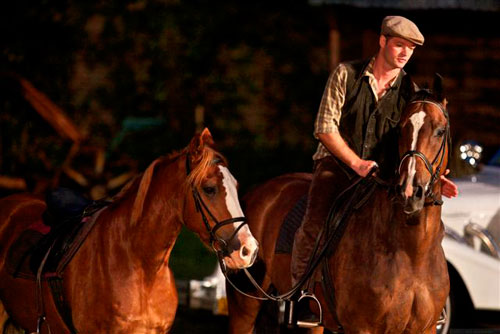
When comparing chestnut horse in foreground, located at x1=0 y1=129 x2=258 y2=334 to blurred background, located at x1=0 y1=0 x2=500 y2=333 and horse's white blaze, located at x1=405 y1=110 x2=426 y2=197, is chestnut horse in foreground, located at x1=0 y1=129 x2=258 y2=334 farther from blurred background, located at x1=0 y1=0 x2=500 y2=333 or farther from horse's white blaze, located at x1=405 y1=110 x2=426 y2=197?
blurred background, located at x1=0 y1=0 x2=500 y2=333

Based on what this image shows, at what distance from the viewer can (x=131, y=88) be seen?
62.4ft

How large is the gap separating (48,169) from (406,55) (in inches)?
443

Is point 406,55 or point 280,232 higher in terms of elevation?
point 406,55

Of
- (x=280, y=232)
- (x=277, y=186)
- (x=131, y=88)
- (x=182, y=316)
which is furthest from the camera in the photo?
(x=131, y=88)

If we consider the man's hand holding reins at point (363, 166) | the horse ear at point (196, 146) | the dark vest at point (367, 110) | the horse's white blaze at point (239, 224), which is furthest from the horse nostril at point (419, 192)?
the horse ear at point (196, 146)

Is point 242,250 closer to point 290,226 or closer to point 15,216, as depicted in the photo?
point 290,226

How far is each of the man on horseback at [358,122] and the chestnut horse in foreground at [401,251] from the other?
21 cm

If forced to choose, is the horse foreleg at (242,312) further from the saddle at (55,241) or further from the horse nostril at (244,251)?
the horse nostril at (244,251)

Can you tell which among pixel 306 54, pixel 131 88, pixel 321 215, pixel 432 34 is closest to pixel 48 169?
pixel 131 88

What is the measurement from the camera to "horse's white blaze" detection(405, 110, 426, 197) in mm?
5754

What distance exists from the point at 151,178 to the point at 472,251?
3938 mm

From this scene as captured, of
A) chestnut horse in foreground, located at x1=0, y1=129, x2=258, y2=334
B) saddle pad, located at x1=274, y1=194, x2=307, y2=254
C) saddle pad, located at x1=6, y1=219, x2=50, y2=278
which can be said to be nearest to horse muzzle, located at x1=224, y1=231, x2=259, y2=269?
chestnut horse in foreground, located at x1=0, y1=129, x2=258, y2=334

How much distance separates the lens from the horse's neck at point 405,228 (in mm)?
6055

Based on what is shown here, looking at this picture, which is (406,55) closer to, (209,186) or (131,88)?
(209,186)
